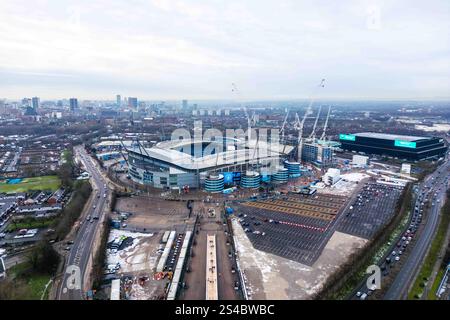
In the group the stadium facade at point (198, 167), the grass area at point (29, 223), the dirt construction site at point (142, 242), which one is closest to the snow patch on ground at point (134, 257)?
the dirt construction site at point (142, 242)

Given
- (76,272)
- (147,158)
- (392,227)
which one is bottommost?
(76,272)

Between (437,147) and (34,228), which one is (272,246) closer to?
(34,228)

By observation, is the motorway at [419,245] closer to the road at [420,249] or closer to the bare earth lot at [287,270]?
the road at [420,249]

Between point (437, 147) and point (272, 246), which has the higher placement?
point (437, 147)

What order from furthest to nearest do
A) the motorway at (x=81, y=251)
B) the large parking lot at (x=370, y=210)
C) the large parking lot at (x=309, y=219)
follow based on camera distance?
the large parking lot at (x=370, y=210) → the large parking lot at (x=309, y=219) → the motorway at (x=81, y=251)

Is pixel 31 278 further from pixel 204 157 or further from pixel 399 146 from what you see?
pixel 399 146

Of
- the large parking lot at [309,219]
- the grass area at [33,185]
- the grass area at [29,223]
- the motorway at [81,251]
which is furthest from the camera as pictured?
the grass area at [33,185]

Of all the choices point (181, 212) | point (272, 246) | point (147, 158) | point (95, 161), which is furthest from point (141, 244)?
point (95, 161)

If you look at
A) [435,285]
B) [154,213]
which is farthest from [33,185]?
[435,285]
